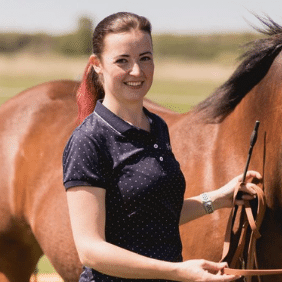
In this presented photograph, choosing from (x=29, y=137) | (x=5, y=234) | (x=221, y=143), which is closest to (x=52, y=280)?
(x=5, y=234)

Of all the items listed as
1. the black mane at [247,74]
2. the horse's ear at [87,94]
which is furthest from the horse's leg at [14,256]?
the horse's ear at [87,94]

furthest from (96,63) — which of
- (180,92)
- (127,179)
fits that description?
(180,92)

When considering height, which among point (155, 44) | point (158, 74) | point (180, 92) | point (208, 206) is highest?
point (208, 206)

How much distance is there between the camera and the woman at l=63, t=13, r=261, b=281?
2.14 meters

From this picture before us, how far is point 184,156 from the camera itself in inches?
134

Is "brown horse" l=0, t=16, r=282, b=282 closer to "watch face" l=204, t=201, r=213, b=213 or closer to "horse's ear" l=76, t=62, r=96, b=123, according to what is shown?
"watch face" l=204, t=201, r=213, b=213

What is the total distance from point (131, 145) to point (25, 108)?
2.51 m

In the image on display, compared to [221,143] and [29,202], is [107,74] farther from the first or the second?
[29,202]

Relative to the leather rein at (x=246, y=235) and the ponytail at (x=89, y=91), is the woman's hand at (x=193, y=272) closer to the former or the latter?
the leather rein at (x=246, y=235)

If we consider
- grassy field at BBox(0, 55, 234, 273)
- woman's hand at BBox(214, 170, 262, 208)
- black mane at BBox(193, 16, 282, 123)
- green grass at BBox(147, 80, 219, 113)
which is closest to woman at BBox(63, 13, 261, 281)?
woman's hand at BBox(214, 170, 262, 208)

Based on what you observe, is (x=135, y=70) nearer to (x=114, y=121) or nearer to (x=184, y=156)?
(x=114, y=121)

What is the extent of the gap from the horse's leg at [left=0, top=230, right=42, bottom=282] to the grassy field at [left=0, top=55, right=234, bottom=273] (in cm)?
2041

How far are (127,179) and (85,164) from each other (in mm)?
155

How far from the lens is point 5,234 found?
4582mm
